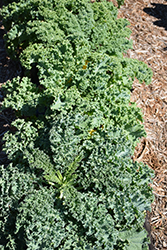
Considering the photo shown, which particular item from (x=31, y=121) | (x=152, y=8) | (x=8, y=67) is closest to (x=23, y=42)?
(x=8, y=67)

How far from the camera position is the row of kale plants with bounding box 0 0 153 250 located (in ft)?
10.4

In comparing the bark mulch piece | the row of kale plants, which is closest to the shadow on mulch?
the bark mulch piece

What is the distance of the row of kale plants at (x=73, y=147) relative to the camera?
10.4 ft

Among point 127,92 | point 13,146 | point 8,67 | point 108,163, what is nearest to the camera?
point 108,163

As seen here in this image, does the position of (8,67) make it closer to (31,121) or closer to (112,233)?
(31,121)

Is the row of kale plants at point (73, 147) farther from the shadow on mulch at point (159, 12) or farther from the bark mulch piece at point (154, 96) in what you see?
the shadow on mulch at point (159, 12)

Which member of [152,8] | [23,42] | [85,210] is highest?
[152,8]

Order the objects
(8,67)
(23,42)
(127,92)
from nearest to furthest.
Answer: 1. (127,92)
2. (23,42)
3. (8,67)

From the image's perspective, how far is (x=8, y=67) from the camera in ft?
20.6

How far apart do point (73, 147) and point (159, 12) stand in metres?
6.74

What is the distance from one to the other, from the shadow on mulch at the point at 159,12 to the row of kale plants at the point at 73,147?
11.1ft

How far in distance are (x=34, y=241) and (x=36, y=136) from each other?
5.18 feet

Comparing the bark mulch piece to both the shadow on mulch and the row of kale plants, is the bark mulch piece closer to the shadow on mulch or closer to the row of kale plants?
the shadow on mulch

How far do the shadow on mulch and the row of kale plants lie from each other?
3382 millimetres
